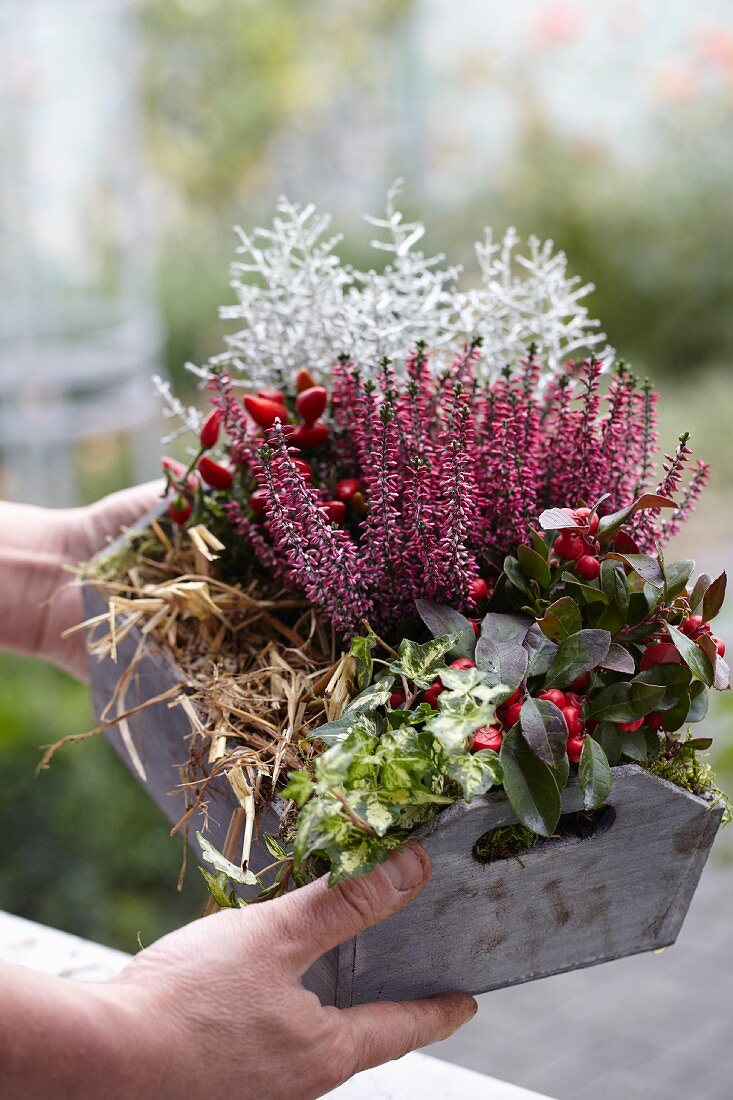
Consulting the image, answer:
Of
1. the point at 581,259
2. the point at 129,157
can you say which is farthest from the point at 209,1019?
the point at 581,259

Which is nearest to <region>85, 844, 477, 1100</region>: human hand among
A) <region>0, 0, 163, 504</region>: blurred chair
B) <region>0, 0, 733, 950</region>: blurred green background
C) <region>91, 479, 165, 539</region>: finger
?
<region>91, 479, 165, 539</region>: finger

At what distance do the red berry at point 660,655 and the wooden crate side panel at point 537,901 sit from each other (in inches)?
2.7

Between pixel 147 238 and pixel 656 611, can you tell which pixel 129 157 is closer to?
pixel 147 238

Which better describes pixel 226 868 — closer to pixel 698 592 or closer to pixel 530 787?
pixel 530 787

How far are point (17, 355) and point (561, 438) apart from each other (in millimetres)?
2435

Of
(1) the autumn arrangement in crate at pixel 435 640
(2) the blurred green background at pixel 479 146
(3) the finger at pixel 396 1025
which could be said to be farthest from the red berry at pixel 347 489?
(2) the blurred green background at pixel 479 146

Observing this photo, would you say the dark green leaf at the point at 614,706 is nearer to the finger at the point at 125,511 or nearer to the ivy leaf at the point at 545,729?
the ivy leaf at the point at 545,729

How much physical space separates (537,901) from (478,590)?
202mm

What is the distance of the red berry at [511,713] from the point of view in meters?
0.60

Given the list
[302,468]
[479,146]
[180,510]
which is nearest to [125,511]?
[180,510]

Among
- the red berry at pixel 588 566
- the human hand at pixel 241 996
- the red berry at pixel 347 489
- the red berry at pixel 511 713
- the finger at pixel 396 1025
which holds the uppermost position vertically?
the red berry at pixel 347 489

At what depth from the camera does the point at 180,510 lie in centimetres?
88

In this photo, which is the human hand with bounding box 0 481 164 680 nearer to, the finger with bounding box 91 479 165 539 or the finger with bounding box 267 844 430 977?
the finger with bounding box 91 479 165 539

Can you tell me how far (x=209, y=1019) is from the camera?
1.87ft
